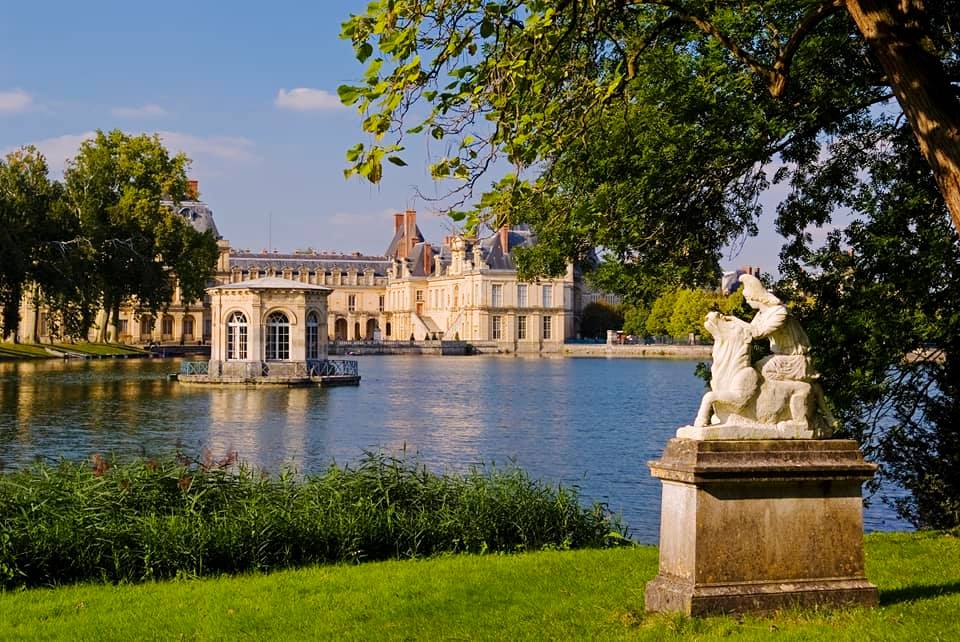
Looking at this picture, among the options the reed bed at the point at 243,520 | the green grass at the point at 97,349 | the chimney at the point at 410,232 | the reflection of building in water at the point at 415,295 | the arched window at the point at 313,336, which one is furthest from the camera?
the chimney at the point at 410,232

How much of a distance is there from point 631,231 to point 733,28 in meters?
1.97

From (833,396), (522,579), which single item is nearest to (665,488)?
(522,579)

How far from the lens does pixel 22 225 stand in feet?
130

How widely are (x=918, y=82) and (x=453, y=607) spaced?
3931 mm

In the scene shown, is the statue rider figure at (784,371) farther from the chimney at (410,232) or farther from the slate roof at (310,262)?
the chimney at (410,232)

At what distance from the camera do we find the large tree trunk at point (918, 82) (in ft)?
18.2

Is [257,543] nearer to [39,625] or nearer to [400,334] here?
[39,625]

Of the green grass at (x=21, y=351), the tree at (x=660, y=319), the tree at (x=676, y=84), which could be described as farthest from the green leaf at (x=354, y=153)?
the tree at (x=660, y=319)

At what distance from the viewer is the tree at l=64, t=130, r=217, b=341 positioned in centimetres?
4750

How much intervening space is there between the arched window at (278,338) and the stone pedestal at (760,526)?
33886mm

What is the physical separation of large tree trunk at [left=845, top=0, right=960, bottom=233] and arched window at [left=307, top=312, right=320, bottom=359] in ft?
114

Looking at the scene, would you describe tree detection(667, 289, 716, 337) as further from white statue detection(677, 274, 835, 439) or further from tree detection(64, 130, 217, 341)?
white statue detection(677, 274, 835, 439)

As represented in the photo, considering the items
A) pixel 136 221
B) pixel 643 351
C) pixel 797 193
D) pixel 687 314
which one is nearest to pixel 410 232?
pixel 643 351

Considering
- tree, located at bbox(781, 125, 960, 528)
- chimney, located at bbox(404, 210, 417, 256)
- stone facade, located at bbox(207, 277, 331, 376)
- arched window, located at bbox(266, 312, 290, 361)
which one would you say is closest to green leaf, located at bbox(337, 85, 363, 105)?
tree, located at bbox(781, 125, 960, 528)
